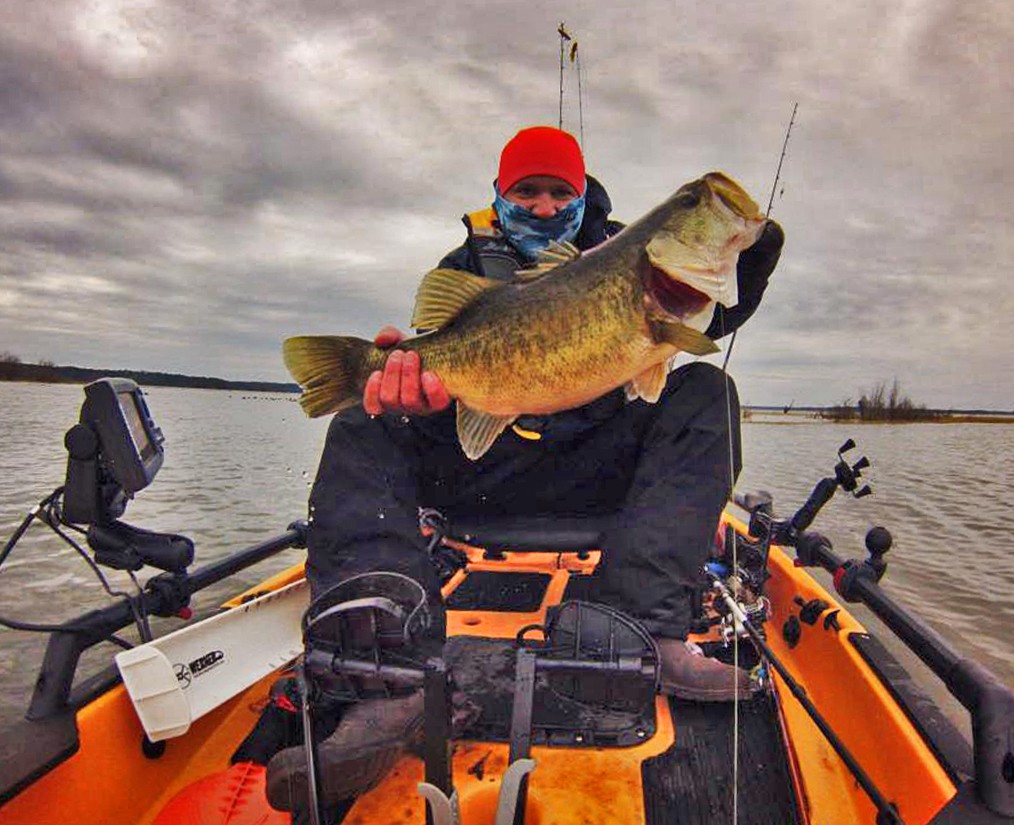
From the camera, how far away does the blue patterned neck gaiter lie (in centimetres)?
334

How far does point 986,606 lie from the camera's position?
7.78 metres

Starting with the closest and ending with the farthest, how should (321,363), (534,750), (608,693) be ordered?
(608,693) → (534,750) → (321,363)

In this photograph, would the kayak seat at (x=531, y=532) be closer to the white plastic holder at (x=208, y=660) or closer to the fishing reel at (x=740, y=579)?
the fishing reel at (x=740, y=579)

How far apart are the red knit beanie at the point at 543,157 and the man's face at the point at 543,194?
27 mm

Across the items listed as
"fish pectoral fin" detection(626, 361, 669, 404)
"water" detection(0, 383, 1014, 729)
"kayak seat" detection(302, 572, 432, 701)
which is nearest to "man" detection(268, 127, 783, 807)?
"kayak seat" detection(302, 572, 432, 701)

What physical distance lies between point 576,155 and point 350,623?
103 inches

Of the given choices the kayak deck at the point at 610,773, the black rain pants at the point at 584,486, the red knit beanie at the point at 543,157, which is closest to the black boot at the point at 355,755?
the kayak deck at the point at 610,773

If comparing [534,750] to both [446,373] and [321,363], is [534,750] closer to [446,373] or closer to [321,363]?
[446,373]

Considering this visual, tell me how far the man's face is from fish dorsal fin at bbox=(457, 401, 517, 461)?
1319 mm

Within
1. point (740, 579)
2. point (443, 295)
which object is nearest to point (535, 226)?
point (443, 295)

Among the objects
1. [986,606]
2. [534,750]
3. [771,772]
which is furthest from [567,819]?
[986,606]

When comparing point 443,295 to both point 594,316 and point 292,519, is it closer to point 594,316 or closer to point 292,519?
point 594,316

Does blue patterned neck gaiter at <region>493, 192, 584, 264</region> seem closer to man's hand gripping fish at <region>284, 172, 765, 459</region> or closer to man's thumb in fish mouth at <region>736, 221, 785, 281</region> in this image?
man's hand gripping fish at <region>284, 172, 765, 459</region>

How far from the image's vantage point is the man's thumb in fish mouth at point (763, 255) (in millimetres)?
2576
